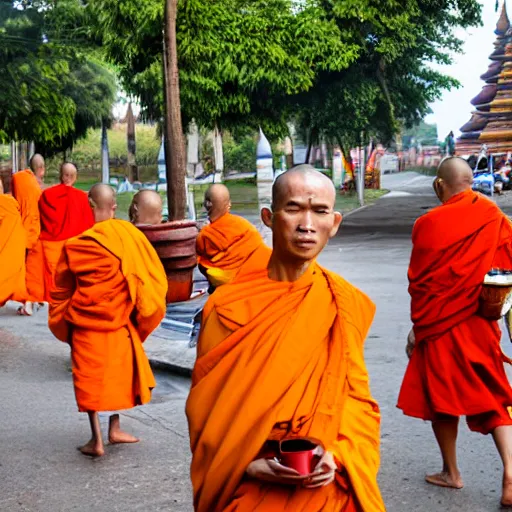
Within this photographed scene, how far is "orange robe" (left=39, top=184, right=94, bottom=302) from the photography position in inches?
463

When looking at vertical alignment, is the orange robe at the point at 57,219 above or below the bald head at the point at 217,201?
below

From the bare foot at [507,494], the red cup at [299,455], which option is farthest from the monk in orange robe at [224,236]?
the red cup at [299,455]

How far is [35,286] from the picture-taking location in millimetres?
11867

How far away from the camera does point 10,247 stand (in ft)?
36.7

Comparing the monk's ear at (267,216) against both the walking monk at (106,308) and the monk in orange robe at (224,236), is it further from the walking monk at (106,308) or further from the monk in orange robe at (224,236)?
the monk in orange robe at (224,236)

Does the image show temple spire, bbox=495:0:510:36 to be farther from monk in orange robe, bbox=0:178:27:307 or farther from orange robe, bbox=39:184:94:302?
monk in orange robe, bbox=0:178:27:307

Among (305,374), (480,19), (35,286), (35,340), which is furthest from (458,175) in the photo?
(480,19)

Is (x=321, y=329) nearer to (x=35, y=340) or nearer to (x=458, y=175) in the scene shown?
(x=458, y=175)

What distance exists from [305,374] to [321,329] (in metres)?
0.15

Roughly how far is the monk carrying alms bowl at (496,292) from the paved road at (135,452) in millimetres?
943

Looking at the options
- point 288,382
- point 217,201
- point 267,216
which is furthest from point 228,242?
point 288,382

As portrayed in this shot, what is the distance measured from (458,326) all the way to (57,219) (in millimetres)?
7249

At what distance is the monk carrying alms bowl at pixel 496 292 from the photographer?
4922mm

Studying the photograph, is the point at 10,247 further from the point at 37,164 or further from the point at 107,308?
the point at 107,308
